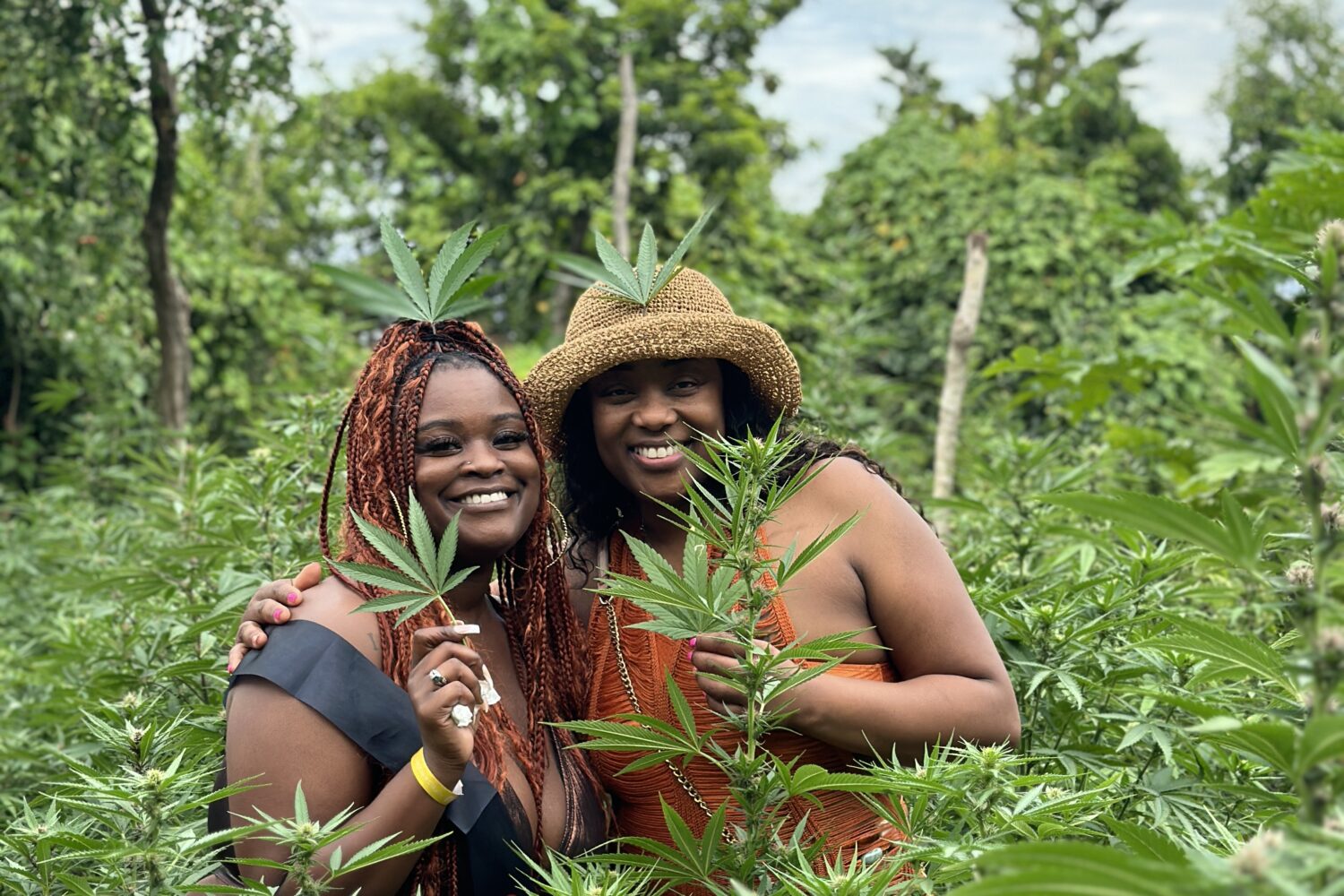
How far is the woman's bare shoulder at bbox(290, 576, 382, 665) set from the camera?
218cm

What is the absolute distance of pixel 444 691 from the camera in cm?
184

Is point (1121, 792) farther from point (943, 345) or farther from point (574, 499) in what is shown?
point (943, 345)

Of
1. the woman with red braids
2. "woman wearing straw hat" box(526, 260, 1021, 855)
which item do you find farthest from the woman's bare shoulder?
"woman wearing straw hat" box(526, 260, 1021, 855)

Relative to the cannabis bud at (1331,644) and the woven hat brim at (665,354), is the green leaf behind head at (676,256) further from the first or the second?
the cannabis bud at (1331,644)

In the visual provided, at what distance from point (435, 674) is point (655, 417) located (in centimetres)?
75

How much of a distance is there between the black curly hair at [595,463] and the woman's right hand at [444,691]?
2.55ft

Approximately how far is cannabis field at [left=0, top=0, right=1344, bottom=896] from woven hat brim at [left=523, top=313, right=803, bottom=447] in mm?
404

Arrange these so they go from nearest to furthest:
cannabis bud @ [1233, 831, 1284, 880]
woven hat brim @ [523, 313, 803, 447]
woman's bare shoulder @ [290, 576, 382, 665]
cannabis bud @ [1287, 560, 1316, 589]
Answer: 1. cannabis bud @ [1233, 831, 1284, 880]
2. cannabis bud @ [1287, 560, 1316, 589]
3. woman's bare shoulder @ [290, 576, 382, 665]
4. woven hat brim @ [523, 313, 803, 447]

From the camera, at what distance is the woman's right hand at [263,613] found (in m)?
2.16

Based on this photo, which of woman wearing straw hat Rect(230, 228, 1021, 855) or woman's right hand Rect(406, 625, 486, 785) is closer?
woman's right hand Rect(406, 625, 486, 785)

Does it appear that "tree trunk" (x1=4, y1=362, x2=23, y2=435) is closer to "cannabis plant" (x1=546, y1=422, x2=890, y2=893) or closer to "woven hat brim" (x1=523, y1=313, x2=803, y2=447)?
"woven hat brim" (x1=523, y1=313, x2=803, y2=447)

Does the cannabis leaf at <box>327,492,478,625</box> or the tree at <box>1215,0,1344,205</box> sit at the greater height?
the tree at <box>1215,0,1344,205</box>

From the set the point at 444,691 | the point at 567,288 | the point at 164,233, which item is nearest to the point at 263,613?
the point at 444,691

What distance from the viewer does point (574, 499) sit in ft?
9.10
